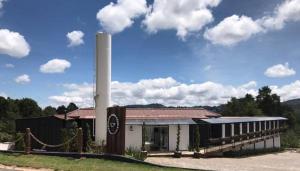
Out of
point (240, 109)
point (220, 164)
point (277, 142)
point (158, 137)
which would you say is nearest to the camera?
point (220, 164)

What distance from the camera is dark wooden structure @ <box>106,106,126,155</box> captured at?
20.6 m

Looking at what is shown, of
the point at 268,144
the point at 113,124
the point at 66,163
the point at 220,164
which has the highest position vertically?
the point at 113,124

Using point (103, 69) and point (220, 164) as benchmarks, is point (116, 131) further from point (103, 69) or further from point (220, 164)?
point (220, 164)

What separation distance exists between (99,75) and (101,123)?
3.00 meters

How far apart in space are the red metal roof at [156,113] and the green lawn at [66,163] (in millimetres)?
12494

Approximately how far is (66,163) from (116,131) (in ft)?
13.3

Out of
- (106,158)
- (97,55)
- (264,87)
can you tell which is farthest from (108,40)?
(264,87)

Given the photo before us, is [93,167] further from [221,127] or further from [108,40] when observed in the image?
[221,127]

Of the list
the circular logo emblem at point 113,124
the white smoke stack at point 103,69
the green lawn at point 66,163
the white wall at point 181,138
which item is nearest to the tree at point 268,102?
the white wall at point 181,138

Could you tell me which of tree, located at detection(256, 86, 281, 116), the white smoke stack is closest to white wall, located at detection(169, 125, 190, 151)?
the white smoke stack

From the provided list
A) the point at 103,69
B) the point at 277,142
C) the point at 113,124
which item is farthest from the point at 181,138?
the point at 277,142

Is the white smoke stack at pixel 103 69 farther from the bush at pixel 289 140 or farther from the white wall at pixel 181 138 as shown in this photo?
the bush at pixel 289 140

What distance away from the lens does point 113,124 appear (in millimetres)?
21141

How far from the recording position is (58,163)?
56.4 feet
